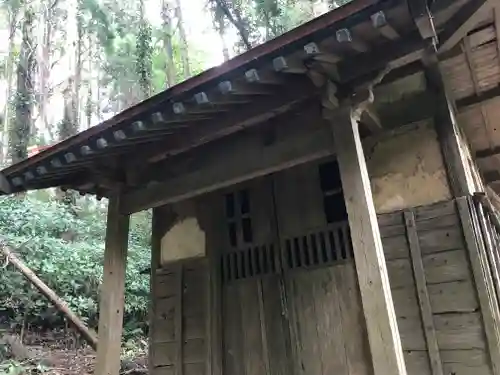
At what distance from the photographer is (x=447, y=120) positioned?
3.79 m

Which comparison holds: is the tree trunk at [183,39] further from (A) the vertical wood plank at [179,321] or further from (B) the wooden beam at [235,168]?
(B) the wooden beam at [235,168]

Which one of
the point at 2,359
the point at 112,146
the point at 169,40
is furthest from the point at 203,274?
the point at 169,40

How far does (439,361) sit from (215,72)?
8.81ft

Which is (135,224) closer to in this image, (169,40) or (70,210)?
(70,210)

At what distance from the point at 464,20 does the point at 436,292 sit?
200 cm

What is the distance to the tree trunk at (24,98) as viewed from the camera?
42.8 ft

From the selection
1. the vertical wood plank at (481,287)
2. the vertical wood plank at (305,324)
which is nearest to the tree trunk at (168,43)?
the vertical wood plank at (305,324)

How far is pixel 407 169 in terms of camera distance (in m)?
3.88

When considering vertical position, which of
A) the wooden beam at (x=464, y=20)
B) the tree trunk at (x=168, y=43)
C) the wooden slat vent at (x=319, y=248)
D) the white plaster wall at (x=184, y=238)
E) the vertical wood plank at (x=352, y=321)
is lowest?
the vertical wood plank at (x=352, y=321)

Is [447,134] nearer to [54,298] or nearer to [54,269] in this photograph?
[54,298]

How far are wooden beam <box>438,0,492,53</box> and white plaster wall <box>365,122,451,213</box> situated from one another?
903 mm

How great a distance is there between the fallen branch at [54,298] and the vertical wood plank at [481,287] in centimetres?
644

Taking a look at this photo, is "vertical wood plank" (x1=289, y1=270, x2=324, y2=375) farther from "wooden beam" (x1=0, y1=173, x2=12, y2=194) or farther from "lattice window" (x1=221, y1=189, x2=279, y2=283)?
"wooden beam" (x1=0, y1=173, x2=12, y2=194)

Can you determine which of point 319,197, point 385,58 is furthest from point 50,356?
point 385,58
